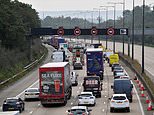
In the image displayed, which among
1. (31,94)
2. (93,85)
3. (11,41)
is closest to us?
(31,94)

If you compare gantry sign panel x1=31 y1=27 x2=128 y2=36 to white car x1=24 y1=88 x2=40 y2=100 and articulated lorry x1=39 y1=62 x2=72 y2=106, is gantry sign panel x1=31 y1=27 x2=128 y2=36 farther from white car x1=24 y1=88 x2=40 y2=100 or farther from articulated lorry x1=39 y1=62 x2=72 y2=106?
articulated lorry x1=39 y1=62 x2=72 y2=106

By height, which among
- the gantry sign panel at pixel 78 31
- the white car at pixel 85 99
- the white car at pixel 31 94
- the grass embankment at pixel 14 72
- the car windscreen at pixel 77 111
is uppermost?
the gantry sign panel at pixel 78 31

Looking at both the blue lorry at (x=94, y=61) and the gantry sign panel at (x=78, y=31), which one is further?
the gantry sign panel at (x=78, y=31)

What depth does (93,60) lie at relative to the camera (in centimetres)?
6869

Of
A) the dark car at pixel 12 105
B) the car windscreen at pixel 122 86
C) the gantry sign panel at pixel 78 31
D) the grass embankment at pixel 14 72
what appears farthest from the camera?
the gantry sign panel at pixel 78 31

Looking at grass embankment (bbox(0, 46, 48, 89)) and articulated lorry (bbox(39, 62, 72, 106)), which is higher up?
articulated lorry (bbox(39, 62, 72, 106))

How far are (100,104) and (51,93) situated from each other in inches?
175

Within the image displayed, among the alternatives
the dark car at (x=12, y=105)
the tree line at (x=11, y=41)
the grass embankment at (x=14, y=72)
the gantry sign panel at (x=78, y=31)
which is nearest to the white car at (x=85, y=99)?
the dark car at (x=12, y=105)

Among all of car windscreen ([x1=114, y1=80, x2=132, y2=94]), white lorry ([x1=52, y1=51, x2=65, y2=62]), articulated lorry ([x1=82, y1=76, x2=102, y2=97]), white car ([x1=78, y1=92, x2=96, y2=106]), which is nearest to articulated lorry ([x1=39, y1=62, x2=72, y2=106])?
white car ([x1=78, y1=92, x2=96, y2=106])

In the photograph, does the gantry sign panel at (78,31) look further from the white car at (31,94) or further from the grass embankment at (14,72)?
the white car at (31,94)

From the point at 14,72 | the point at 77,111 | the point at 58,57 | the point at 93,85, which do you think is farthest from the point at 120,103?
the point at 58,57

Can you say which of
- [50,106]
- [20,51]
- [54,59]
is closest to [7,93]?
[50,106]

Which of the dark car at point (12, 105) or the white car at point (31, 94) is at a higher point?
the dark car at point (12, 105)

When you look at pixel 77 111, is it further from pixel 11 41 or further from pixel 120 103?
pixel 11 41
